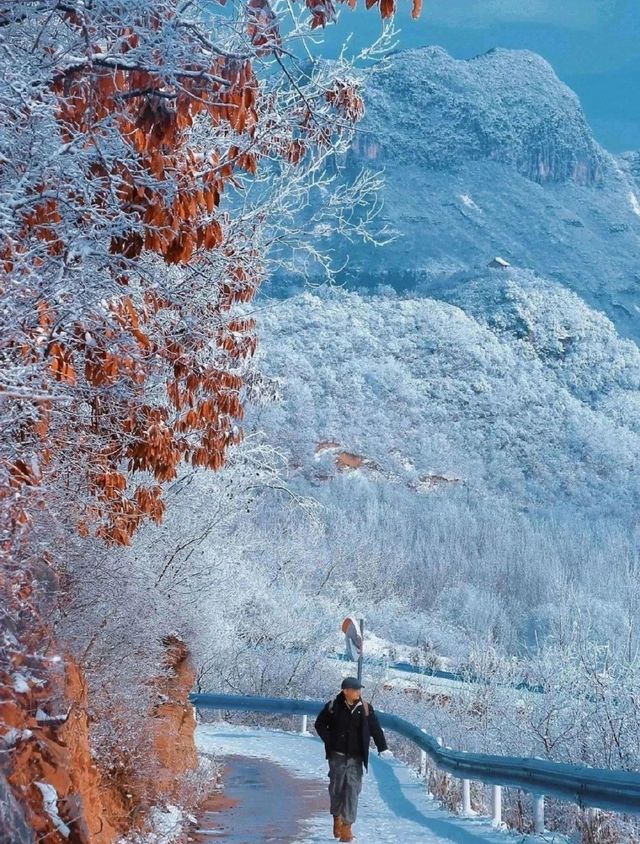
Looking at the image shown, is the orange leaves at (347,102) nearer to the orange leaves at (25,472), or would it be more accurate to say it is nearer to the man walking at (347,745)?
the orange leaves at (25,472)

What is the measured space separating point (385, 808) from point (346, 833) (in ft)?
9.70

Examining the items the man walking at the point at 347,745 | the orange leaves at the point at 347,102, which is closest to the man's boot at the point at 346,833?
the man walking at the point at 347,745

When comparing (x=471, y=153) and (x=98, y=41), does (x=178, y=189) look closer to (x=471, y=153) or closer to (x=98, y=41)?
(x=98, y=41)

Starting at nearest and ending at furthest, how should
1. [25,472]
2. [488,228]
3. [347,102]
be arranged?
1. [25,472]
2. [347,102]
3. [488,228]

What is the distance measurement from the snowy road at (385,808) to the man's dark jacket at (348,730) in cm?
93

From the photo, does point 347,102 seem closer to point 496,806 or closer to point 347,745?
point 347,745

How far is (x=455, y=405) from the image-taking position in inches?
4596

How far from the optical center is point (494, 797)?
39.1 feet

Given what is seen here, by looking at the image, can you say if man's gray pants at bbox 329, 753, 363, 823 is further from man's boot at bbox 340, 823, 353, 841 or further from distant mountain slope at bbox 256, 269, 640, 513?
distant mountain slope at bbox 256, 269, 640, 513

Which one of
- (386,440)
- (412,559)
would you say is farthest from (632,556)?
(386,440)

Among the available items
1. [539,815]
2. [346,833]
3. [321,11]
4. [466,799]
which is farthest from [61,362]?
[466,799]

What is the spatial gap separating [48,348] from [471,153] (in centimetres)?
20132

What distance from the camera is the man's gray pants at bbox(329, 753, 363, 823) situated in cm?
1120

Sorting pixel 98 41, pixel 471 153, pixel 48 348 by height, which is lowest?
pixel 48 348
